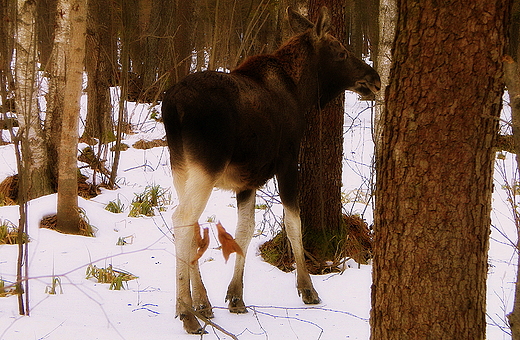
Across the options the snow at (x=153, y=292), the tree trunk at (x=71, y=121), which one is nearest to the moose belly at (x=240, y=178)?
the snow at (x=153, y=292)

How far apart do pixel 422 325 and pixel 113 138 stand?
9.81m

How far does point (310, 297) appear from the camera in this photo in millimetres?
4887

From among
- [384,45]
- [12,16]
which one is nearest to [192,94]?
[12,16]

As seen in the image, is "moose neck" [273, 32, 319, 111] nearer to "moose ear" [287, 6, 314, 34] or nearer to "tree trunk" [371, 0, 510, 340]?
"moose ear" [287, 6, 314, 34]

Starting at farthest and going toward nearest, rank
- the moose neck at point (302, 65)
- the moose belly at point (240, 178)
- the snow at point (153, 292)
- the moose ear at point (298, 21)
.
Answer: the moose ear at point (298, 21), the moose neck at point (302, 65), the moose belly at point (240, 178), the snow at point (153, 292)

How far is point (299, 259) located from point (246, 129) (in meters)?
1.36

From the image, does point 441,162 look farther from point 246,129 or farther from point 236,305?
point 236,305

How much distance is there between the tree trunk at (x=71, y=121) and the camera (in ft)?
19.7

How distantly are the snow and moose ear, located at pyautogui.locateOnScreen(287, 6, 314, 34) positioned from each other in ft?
3.25

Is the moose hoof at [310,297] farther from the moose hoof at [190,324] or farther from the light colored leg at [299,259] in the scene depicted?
the moose hoof at [190,324]

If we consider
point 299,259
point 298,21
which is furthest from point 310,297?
point 298,21

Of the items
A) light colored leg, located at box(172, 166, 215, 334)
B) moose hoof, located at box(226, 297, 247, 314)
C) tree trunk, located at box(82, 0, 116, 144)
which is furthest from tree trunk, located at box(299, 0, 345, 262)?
tree trunk, located at box(82, 0, 116, 144)

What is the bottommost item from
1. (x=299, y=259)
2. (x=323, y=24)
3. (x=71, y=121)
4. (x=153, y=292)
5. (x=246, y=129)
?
(x=153, y=292)

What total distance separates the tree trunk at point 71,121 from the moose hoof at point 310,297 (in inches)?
114
